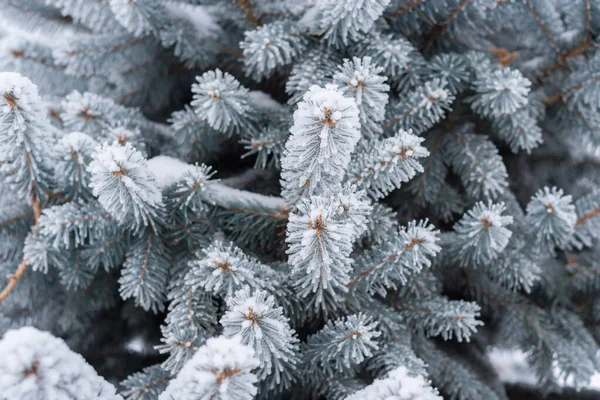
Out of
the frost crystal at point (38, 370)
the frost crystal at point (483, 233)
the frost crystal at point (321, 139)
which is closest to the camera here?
the frost crystal at point (38, 370)

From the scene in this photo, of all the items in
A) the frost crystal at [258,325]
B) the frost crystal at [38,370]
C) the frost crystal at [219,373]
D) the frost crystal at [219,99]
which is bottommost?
the frost crystal at [38,370]

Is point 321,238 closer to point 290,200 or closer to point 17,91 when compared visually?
point 290,200

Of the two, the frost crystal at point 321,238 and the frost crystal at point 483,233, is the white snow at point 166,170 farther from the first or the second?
the frost crystal at point 483,233

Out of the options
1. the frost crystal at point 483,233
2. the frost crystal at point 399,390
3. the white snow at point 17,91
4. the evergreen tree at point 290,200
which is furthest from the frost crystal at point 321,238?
the white snow at point 17,91

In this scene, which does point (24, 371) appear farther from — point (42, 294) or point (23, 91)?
point (42, 294)

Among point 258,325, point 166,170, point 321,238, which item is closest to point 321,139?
point 321,238

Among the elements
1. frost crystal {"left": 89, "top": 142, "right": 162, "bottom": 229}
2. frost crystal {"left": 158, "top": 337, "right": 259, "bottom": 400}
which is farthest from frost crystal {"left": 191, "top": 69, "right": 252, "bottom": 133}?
frost crystal {"left": 158, "top": 337, "right": 259, "bottom": 400}

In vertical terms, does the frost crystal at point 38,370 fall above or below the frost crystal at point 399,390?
below

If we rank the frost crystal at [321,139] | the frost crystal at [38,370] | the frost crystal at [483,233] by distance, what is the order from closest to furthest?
1. the frost crystal at [38,370]
2. the frost crystal at [321,139]
3. the frost crystal at [483,233]
